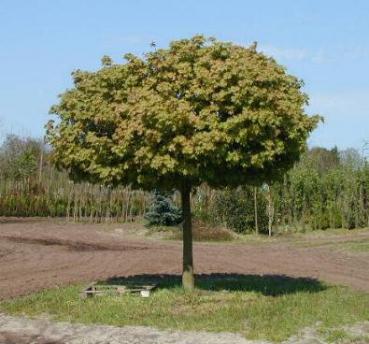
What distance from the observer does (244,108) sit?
37.7ft

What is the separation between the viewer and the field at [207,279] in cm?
1112

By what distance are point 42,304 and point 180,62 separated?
5.01 metres

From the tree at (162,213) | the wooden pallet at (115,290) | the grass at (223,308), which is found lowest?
the grass at (223,308)

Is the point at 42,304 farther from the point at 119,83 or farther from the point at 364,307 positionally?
the point at 364,307

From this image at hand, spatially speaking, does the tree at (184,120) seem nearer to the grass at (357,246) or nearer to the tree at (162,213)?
the grass at (357,246)

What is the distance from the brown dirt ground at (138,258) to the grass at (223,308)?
1.77 m

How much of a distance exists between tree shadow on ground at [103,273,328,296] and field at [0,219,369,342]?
23 mm

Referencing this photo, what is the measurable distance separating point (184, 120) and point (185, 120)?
0.06 feet

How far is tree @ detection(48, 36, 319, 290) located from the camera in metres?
11.4

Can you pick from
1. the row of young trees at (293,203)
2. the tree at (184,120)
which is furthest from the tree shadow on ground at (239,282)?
the row of young trees at (293,203)

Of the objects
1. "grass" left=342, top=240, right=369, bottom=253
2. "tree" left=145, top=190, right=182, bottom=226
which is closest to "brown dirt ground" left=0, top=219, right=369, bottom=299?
"grass" left=342, top=240, right=369, bottom=253

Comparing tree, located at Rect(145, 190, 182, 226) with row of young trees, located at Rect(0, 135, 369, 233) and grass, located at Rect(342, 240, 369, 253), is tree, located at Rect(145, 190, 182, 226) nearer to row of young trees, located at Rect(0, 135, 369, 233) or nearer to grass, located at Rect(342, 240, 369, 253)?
row of young trees, located at Rect(0, 135, 369, 233)

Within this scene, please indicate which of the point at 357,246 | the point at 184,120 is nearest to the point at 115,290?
the point at 184,120

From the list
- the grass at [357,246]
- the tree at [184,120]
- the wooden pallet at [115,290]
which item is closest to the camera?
the tree at [184,120]
